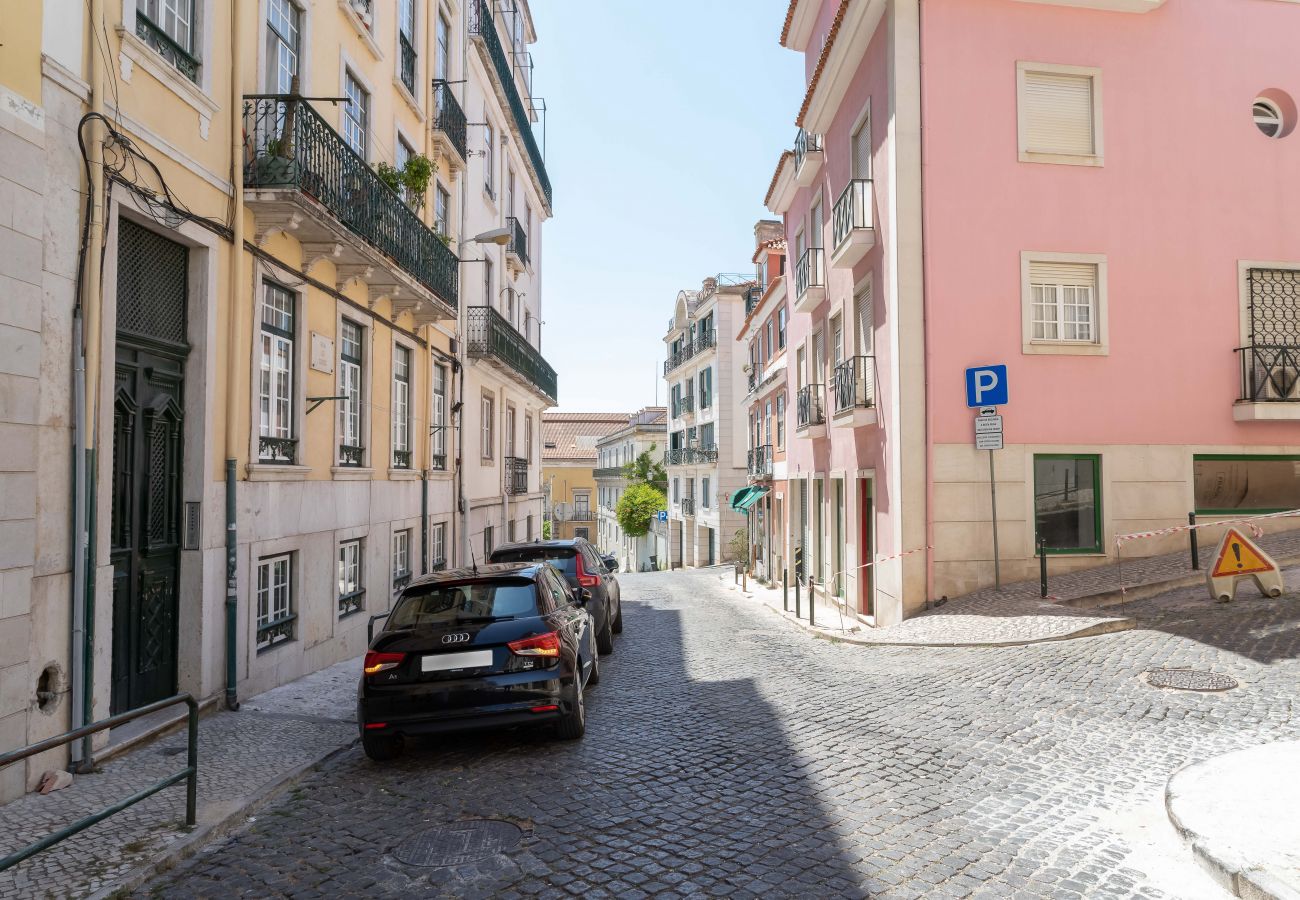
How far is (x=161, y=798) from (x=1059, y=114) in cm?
1494

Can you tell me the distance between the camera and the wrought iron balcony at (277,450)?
947 centimetres

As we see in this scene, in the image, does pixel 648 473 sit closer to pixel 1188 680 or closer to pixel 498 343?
pixel 498 343

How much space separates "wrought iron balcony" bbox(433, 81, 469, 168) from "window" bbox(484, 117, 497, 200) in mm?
3284

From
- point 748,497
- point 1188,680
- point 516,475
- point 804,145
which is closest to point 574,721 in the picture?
point 1188,680

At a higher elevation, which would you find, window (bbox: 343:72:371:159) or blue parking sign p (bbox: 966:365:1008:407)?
window (bbox: 343:72:371:159)

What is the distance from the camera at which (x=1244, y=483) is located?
13.8 metres

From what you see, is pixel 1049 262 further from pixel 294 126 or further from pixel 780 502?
pixel 780 502

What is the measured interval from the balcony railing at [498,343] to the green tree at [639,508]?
2630 centimetres

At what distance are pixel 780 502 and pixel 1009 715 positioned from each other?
2007 cm

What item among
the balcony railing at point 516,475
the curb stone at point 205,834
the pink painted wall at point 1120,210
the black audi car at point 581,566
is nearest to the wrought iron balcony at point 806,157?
the pink painted wall at point 1120,210

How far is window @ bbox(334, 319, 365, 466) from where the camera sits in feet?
39.0

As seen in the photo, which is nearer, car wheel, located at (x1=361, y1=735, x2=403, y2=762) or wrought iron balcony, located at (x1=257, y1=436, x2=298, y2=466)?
car wheel, located at (x1=361, y1=735, x2=403, y2=762)

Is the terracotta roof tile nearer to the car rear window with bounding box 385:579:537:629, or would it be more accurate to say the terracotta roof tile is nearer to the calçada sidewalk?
the car rear window with bounding box 385:579:537:629

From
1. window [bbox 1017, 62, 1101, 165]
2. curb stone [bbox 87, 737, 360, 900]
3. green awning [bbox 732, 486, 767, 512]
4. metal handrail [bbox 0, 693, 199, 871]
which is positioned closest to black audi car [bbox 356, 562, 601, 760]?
curb stone [bbox 87, 737, 360, 900]
